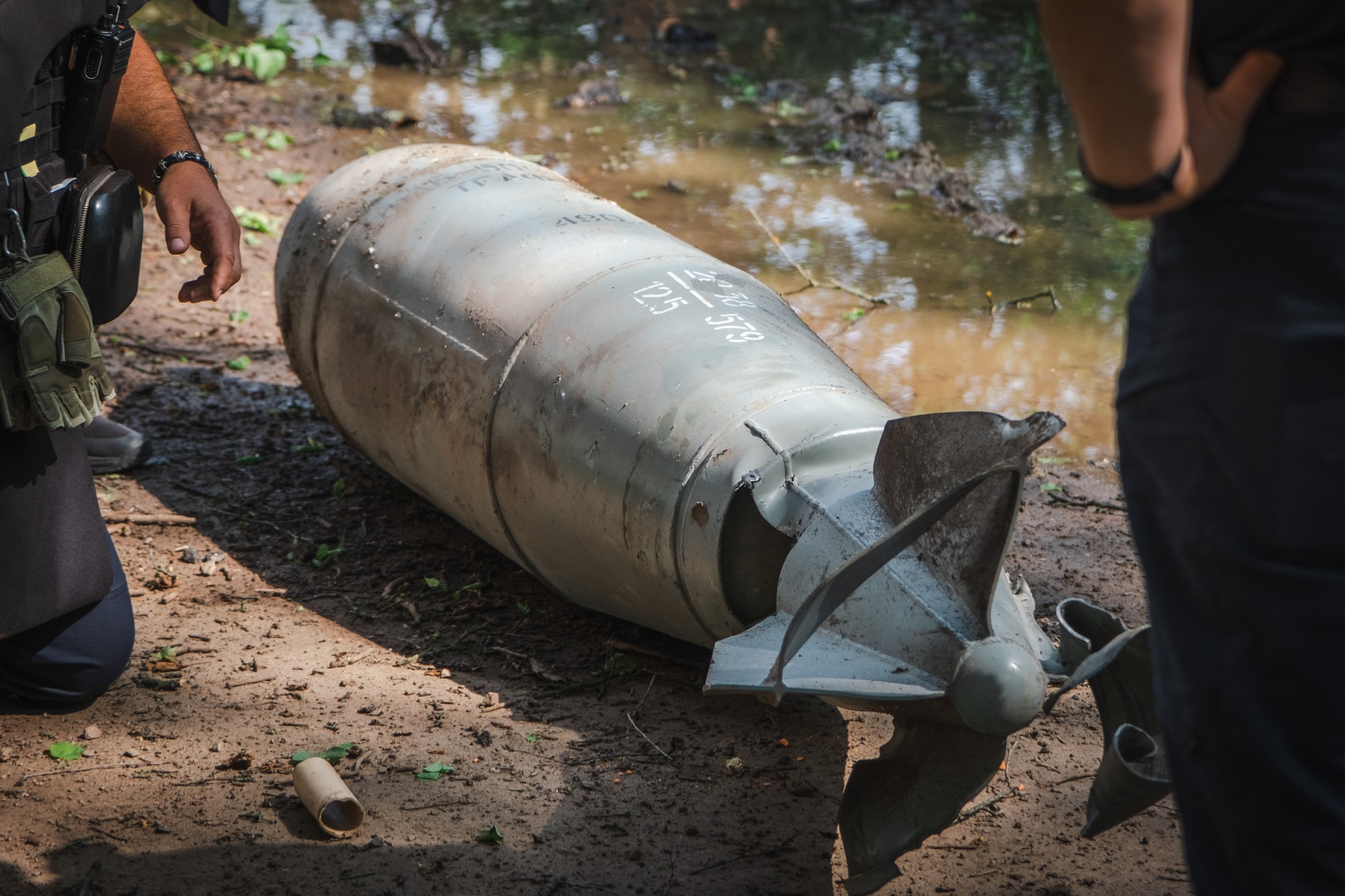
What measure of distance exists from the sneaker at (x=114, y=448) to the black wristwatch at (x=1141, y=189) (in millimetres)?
3171

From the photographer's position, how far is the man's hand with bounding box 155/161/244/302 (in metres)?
2.45

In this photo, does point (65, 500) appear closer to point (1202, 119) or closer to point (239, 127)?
point (1202, 119)

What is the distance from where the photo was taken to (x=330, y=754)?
238 cm

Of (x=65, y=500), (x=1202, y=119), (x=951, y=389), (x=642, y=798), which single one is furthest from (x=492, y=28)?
(x=1202, y=119)

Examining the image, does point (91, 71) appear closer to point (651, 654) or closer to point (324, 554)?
point (324, 554)

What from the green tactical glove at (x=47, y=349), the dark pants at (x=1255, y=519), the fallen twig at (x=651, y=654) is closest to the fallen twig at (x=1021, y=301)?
the fallen twig at (x=651, y=654)

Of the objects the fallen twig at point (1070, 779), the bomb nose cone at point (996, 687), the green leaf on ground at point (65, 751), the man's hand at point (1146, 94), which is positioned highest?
the man's hand at point (1146, 94)

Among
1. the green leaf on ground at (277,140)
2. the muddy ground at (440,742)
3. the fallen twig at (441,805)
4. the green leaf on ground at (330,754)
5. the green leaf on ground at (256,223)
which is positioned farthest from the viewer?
the green leaf on ground at (277,140)

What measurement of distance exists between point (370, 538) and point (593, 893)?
151 cm

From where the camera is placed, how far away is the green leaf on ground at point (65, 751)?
2375 mm

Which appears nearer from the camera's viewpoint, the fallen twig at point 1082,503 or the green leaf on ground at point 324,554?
the green leaf on ground at point 324,554

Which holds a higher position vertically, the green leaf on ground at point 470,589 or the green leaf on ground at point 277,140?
the green leaf on ground at point 277,140

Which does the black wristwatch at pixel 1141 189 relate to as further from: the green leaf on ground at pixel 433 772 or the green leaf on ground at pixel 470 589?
the green leaf on ground at pixel 470 589

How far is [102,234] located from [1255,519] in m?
2.24
